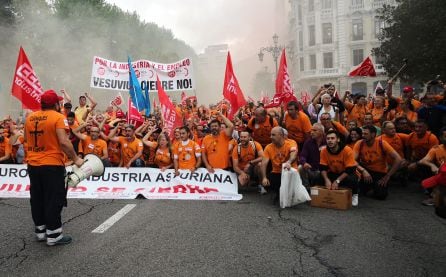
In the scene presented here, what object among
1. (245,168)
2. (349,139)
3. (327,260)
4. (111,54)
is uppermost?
(111,54)

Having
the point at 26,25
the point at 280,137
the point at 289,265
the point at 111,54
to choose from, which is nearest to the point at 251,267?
the point at 289,265

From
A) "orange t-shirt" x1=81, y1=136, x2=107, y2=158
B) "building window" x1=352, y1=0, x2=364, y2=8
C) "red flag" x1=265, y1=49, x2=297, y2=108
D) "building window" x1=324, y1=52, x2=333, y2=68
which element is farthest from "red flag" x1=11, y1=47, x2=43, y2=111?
"building window" x1=352, y1=0, x2=364, y2=8

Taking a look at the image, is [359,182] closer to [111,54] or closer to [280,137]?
[280,137]

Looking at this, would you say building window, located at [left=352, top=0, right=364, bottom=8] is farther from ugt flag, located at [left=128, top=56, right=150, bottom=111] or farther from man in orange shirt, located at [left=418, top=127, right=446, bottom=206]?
man in orange shirt, located at [left=418, top=127, right=446, bottom=206]

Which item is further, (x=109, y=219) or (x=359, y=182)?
(x=359, y=182)

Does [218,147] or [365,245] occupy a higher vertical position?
[218,147]

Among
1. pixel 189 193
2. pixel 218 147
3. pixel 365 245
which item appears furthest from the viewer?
pixel 218 147

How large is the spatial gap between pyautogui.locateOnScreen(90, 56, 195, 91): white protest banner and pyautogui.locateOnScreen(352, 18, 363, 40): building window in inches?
1771

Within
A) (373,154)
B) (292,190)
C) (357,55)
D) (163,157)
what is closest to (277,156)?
(292,190)

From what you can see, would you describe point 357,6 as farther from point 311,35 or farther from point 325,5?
point 311,35

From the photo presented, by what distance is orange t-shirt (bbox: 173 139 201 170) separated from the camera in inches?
297

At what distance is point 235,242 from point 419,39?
22.3m

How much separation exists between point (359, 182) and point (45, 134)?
503 cm

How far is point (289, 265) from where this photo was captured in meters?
3.82
